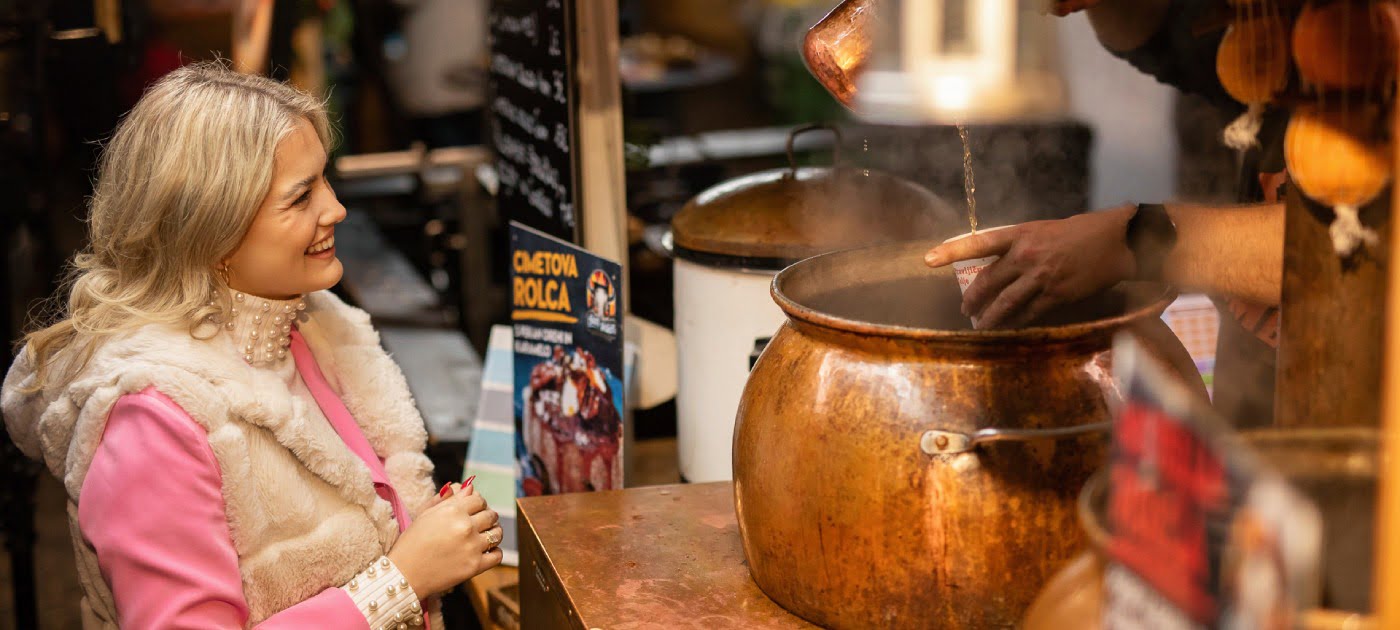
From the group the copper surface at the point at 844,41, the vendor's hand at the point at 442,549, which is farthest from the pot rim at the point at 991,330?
the vendor's hand at the point at 442,549

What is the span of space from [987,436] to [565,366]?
1.42 metres

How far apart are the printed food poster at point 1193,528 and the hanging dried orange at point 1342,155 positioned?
0.99ft

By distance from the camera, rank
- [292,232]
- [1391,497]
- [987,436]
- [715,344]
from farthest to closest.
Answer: [715,344]
[292,232]
[987,436]
[1391,497]

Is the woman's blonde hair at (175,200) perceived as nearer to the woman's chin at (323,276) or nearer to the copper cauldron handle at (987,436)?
the woman's chin at (323,276)

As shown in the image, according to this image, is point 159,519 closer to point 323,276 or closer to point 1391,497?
point 323,276

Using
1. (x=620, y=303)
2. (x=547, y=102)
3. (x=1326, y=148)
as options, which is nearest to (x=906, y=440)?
(x=1326, y=148)

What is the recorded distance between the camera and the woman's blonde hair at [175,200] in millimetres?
1998

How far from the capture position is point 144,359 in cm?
193

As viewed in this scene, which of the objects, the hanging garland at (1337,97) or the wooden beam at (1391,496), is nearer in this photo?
the wooden beam at (1391,496)

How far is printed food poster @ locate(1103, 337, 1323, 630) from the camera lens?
78 cm

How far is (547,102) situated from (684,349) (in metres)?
0.70

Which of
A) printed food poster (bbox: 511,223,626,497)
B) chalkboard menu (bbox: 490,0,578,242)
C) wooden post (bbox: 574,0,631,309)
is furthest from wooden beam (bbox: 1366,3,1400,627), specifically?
chalkboard menu (bbox: 490,0,578,242)

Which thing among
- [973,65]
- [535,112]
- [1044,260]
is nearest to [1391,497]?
[1044,260]

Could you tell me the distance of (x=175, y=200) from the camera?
200cm
